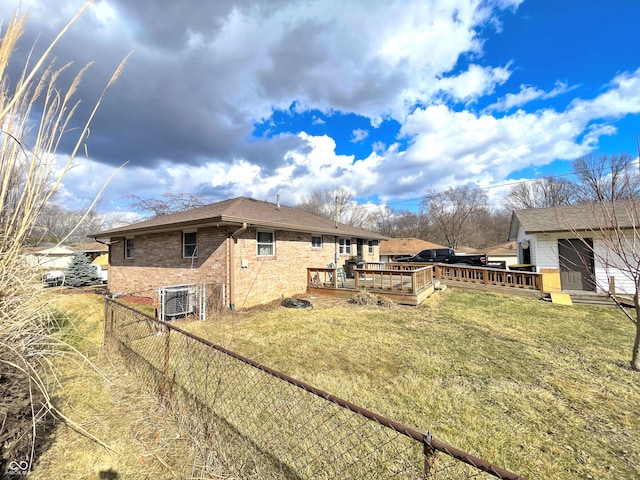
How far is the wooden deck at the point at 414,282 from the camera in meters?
9.55

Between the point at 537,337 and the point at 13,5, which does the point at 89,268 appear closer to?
the point at 13,5

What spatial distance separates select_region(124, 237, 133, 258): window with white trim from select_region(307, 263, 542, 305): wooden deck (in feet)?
25.8

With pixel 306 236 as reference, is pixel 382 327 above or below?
below

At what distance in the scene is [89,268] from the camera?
17203 mm

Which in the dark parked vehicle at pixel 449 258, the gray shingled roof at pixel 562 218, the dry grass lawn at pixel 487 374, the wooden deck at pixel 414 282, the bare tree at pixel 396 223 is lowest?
the dry grass lawn at pixel 487 374

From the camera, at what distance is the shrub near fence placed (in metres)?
2.36

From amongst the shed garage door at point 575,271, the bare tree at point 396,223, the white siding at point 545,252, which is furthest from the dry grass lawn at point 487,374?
the bare tree at point 396,223

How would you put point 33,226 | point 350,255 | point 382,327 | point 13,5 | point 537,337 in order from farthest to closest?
point 350,255, point 382,327, point 537,337, point 33,226, point 13,5

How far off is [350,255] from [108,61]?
14.5m

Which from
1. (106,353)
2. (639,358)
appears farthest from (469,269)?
(106,353)

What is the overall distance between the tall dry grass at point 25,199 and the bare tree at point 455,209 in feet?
134

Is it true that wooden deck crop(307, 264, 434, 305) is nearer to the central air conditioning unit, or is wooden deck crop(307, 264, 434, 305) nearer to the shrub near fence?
the central air conditioning unit

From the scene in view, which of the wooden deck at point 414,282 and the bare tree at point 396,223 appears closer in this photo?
the wooden deck at point 414,282

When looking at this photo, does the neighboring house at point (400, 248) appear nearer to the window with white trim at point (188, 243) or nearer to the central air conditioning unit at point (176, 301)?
the window with white trim at point (188, 243)
